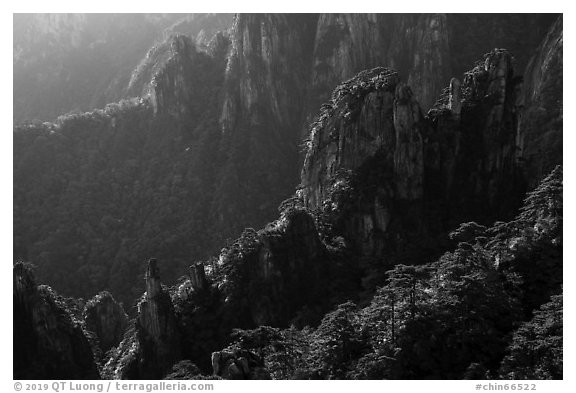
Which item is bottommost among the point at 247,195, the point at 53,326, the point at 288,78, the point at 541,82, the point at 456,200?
the point at 53,326

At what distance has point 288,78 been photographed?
72.8 meters

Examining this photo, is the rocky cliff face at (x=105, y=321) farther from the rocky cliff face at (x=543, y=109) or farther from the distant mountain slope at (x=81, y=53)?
the distant mountain slope at (x=81, y=53)

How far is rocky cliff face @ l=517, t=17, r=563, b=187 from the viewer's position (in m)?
49.7

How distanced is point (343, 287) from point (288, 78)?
34155 mm

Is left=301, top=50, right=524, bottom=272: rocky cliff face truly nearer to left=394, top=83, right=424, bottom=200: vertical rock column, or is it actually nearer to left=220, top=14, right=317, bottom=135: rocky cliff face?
left=394, top=83, right=424, bottom=200: vertical rock column

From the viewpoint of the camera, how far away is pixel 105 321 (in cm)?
5091

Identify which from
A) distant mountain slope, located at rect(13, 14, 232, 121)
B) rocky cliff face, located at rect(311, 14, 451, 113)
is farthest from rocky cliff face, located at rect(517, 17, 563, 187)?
distant mountain slope, located at rect(13, 14, 232, 121)

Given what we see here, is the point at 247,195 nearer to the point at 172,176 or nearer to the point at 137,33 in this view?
the point at 172,176

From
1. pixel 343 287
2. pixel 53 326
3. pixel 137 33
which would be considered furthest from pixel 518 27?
pixel 137 33

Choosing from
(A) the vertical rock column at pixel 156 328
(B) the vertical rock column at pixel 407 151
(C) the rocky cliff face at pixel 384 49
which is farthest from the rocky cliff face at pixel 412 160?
(C) the rocky cliff face at pixel 384 49

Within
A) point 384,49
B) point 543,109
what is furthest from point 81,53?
point 543,109

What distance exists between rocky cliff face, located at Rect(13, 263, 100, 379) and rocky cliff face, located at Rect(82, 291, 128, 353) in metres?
7.51

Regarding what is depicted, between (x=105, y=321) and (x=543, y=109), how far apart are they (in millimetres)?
30858

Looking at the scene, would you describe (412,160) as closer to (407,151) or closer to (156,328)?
(407,151)
